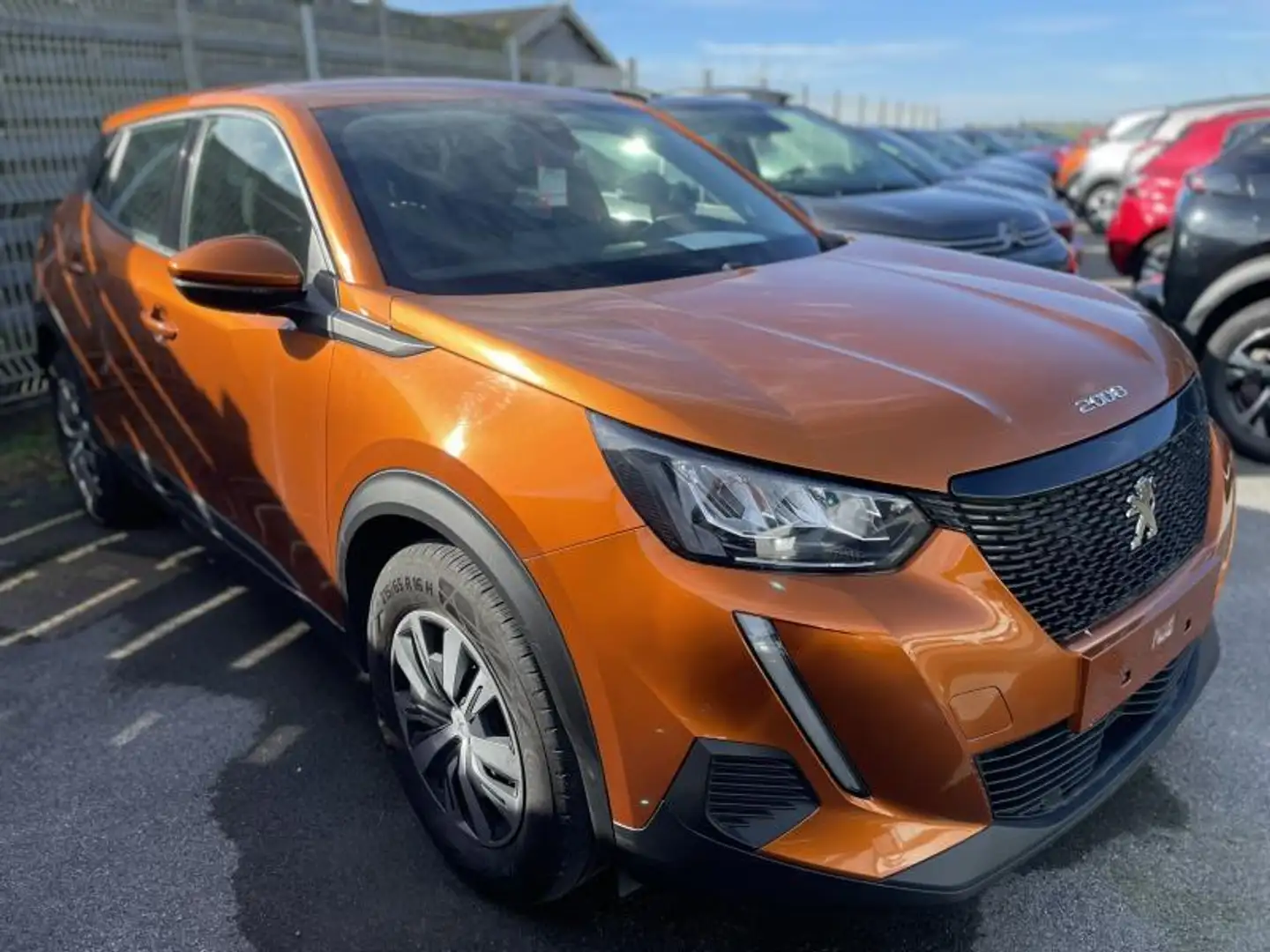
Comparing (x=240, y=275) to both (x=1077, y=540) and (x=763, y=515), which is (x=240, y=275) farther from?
(x=1077, y=540)

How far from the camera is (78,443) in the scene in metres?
4.51

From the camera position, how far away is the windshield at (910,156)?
7949 mm

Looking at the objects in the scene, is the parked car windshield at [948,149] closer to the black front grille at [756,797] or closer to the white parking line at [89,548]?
the white parking line at [89,548]

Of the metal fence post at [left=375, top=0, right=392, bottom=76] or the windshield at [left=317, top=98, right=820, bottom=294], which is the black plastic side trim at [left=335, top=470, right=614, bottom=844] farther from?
the metal fence post at [left=375, top=0, right=392, bottom=76]

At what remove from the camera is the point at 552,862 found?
79.7 inches

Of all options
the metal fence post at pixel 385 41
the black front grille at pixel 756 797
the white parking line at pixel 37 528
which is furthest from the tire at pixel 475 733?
the metal fence post at pixel 385 41

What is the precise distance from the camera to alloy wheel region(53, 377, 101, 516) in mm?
4281

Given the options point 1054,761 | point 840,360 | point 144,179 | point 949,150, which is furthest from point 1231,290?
point 949,150

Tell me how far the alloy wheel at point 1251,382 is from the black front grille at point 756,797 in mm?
4137

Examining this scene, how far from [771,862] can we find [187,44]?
761 cm

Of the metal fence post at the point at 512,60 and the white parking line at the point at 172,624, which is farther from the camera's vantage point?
the metal fence post at the point at 512,60

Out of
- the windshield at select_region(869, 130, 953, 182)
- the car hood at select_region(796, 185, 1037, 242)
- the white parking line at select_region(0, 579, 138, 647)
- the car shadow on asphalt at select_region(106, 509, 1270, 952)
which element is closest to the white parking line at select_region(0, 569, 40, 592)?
the white parking line at select_region(0, 579, 138, 647)

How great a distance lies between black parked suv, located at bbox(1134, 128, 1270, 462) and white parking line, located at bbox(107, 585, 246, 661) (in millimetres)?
4394

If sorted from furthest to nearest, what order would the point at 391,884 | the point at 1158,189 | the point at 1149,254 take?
the point at 1158,189, the point at 1149,254, the point at 391,884
